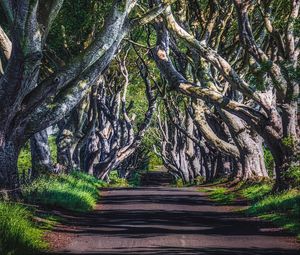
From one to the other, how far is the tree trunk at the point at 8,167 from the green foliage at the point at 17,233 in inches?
61.2

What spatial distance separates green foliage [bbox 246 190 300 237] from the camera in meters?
13.8

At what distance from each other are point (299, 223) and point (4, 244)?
22.6ft

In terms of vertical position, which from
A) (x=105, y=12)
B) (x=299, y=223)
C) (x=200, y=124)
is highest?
(x=105, y=12)

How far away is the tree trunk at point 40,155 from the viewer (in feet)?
73.5

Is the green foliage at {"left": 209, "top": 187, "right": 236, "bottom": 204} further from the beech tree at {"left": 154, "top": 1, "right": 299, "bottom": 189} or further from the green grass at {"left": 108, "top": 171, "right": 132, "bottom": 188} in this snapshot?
the green grass at {"left": 108, "top": 171, "right": 132, "bottom": 188}

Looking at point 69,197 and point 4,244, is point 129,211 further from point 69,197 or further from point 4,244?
point 4,244

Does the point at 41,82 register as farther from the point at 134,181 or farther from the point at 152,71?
the point at 134,181

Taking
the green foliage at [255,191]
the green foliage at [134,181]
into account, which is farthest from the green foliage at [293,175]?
the green foliage at [134,181]

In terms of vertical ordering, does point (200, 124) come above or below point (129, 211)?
above

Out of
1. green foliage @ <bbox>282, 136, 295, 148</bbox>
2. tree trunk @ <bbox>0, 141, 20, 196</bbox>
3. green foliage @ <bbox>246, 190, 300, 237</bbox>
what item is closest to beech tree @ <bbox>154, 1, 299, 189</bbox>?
green foliage @ <bbox>282, 136, 295, 148</bbox>

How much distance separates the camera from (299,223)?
13.4 m

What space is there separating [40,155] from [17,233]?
12300 millimetres

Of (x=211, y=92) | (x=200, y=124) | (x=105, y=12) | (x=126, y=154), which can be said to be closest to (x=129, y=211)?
(x=211, y=92)

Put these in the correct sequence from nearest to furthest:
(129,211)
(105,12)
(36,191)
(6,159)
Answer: (6,159) → (36,191) → (129,211) → (105,12)
